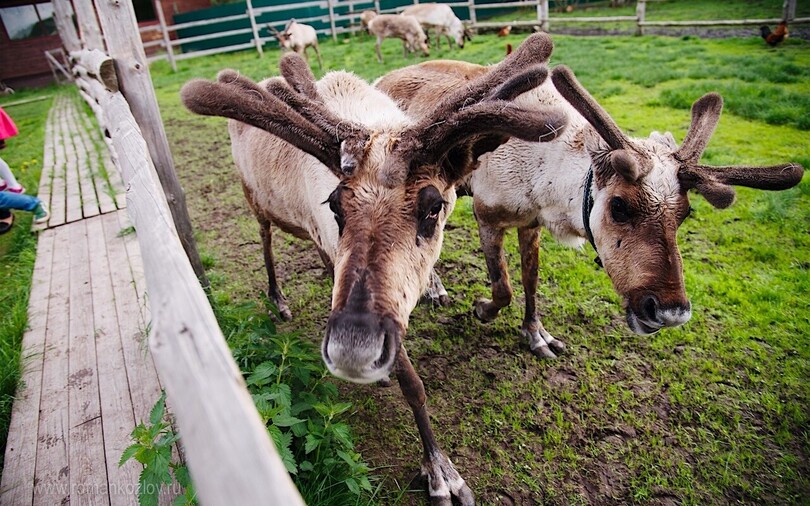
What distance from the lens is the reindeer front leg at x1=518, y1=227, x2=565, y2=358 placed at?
3.58 m

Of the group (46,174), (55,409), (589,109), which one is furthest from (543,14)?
(55,409)

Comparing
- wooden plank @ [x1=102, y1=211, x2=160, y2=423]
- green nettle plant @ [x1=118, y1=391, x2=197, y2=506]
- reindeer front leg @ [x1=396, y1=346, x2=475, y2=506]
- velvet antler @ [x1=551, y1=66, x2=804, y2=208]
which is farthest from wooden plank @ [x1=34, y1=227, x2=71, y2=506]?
velvet antler @ [x1=551, y1=66, x2=804, y2=208]

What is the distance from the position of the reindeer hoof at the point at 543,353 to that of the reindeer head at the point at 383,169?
176cm

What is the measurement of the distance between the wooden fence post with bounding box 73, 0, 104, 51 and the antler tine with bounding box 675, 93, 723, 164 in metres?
5.43

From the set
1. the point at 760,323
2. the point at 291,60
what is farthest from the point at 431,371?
the point at 760,323

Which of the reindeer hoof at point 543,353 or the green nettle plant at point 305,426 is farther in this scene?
the reindeer hoof at point 543,353

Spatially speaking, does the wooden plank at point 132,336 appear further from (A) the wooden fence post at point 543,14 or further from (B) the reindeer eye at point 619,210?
(A) the wooden fence post at point 543,14

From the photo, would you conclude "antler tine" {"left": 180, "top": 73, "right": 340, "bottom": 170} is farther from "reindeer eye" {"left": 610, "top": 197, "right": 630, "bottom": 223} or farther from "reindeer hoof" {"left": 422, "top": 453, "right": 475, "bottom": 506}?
"reindeer hoof" {"left": 422, "top": 453, "right": 475, "bottom": 506}

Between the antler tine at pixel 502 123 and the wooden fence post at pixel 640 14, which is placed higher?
the wooden fence post at pixel 640 14

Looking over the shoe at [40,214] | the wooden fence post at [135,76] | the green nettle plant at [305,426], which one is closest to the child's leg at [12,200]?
the shoe at [40,214]

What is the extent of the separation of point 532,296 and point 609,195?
1.26m

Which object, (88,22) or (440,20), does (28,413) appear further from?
(440,20)

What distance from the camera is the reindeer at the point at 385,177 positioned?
1658 millimetres

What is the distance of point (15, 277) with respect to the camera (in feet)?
14.9
